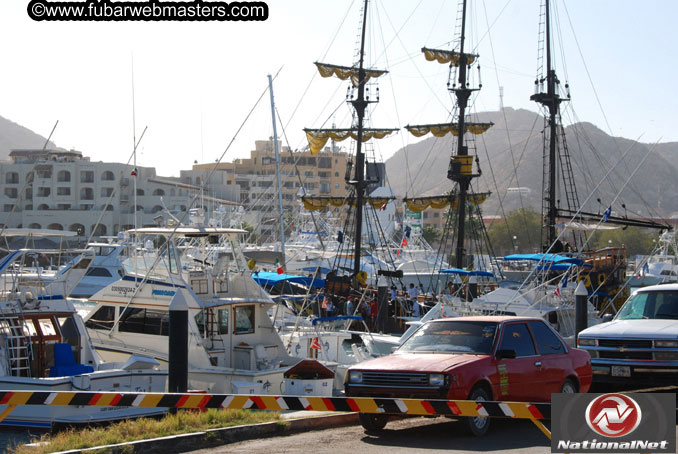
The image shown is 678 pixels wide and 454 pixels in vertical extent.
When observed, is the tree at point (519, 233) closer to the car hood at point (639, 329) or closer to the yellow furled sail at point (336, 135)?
the yellow furled sail at point (336, 135)

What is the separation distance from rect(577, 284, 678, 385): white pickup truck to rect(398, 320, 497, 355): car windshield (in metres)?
2.82

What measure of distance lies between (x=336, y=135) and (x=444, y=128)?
637cm

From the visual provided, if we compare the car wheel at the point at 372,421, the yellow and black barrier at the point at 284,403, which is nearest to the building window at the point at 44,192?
the car wheel at the point at 372,421

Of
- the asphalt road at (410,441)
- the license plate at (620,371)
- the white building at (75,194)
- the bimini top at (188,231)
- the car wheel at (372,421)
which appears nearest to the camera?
the asphalt road at (410,441)

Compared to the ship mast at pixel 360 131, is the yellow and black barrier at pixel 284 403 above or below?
below

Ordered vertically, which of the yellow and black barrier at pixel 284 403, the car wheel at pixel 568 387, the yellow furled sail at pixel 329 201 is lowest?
the car wheel at pixel 568 387

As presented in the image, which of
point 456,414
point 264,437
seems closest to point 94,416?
point 264,437

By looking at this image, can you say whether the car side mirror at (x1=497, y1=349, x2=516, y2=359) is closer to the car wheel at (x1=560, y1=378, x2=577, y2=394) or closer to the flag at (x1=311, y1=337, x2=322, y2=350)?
the car wheel at (x1=560, y1=378, x2=577, y2=394)

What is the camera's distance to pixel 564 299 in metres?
28.8

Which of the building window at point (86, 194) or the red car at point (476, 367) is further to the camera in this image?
the building window at point (86, 194)

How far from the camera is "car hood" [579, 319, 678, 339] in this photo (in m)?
13.1

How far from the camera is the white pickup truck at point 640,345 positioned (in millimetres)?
12922

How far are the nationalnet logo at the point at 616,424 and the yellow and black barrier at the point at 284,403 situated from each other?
3.12 ft

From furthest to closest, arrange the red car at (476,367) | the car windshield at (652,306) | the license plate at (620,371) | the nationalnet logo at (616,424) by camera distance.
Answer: the car windshield at (652,306)
the license plate at (620,371)
the red car at (476,367)
the nationalnet logo at (616,424)
